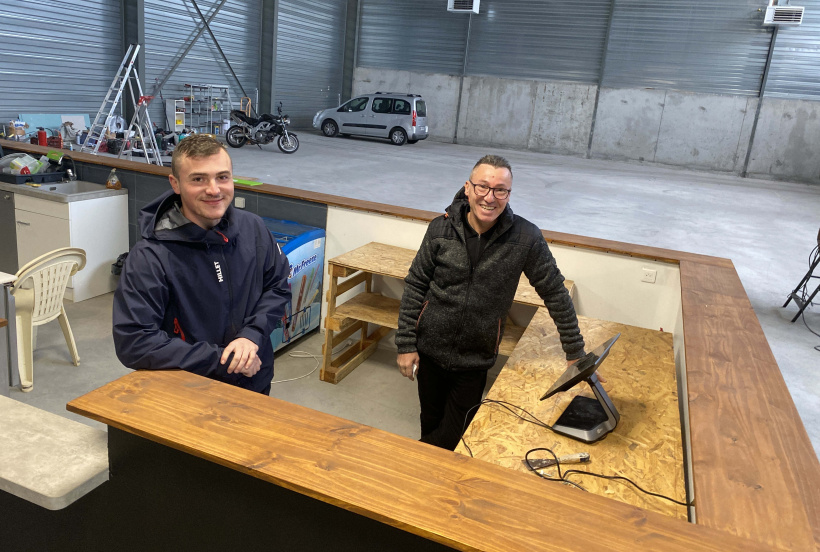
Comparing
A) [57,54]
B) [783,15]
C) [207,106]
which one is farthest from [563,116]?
[57,54]

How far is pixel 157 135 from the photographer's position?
11805 mm

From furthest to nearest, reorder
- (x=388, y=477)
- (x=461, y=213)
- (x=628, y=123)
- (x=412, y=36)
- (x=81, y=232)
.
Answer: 1. (x=412, y=36)
2. (x=628, y=123)
3. (x=81, y=232)
4. (x=461, y=213)
5. (x=388, y=477)

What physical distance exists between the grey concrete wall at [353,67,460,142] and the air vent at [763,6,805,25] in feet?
27.0

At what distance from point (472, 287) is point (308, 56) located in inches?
674

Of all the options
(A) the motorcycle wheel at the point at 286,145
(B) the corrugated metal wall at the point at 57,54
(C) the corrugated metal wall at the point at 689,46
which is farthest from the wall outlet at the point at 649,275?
(C) the corrugated metal wall at the point at 689,46

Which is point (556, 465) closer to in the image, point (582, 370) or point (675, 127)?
point (582, 370)

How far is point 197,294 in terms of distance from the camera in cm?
196

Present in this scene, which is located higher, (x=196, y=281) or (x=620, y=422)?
(x=196, y=281)

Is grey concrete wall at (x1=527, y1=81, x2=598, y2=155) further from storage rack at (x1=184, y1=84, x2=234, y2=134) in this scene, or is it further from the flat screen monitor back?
the flat screen monitor back

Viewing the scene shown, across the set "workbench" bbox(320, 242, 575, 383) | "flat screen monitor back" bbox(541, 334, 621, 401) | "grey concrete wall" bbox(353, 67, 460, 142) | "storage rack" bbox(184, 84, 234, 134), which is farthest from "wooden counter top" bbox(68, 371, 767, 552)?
"grey concrete wall" bbox(353, 67, 460, 142)

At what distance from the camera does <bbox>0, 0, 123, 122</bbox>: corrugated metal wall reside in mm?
10117

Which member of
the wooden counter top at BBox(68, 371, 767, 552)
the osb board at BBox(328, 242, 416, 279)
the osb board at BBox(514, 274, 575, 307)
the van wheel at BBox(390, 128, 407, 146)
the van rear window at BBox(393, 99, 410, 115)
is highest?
the van rear window at BBox(393, 99, 410, 115)

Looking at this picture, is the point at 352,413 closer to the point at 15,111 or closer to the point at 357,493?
the point at 357,493

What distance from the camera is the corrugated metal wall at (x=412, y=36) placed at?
18.2m
